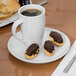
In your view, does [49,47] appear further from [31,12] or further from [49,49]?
[31,12]

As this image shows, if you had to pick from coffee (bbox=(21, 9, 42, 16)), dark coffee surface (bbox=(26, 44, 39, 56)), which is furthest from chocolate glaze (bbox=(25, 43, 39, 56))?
coffee (bbox=(21, 9, 42, 16))

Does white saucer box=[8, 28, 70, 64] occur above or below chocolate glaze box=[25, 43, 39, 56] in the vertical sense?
below

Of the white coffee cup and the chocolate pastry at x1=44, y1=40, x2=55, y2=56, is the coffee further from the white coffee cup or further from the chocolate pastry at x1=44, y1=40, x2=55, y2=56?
the chocolate pastry at x1=44, y1=40, x2=55, y2=56

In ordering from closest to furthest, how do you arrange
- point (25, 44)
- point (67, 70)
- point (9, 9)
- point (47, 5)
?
point (67, 70) → point (25, 44) → point (9, 9) → point (47, 5)

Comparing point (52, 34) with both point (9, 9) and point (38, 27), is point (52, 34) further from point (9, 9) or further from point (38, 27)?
point (9, 9)

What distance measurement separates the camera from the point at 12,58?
0.61m

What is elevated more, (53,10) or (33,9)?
(33,9)

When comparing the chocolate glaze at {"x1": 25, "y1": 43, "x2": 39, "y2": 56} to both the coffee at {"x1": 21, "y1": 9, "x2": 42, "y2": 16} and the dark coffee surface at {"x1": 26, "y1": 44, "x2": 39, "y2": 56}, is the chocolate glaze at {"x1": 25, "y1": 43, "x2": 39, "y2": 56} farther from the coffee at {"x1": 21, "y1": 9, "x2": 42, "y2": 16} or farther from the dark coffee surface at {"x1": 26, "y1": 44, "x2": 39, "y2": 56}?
the coffee at {"x1": 21, "y1": 9, "x2": 42, "y2": 16}

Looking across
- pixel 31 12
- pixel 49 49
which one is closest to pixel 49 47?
pixel 49 49

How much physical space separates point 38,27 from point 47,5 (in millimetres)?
348

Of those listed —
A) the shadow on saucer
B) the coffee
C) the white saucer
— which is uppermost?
the coffee

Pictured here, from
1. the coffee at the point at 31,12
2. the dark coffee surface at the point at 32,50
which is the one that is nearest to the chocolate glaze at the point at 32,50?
the dark coffee surface at the point at 32,50

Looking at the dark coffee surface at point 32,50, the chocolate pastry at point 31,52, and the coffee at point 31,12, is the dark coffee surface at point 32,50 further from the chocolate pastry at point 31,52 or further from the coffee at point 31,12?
the coffee at point 31,12

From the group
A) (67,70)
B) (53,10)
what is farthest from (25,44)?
(53,10)
